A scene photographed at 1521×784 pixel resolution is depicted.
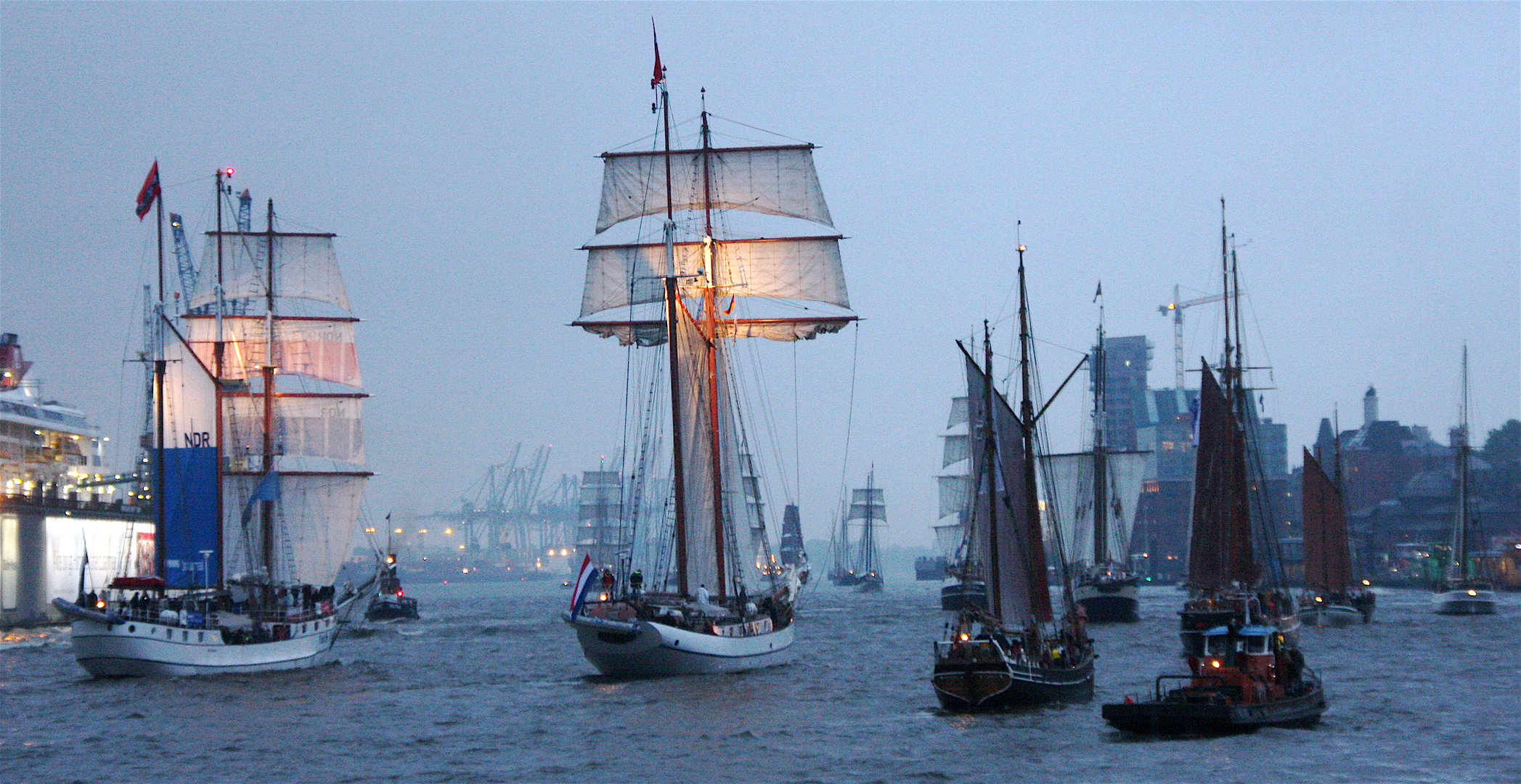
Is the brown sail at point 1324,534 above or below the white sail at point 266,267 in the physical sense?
below

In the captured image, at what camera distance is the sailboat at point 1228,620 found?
37656 millimetres

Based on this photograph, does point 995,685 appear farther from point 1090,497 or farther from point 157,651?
point 1090,497

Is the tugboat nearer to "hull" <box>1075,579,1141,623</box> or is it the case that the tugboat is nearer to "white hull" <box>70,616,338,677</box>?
"hull" <box>1075,579,1141,623</box>

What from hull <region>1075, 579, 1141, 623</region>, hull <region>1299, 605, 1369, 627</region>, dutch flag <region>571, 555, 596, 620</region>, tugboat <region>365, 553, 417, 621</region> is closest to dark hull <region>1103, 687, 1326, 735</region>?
dutch flag <region>571, 555, 596, 620</region>

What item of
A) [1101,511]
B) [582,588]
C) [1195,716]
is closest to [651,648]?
[582,588]

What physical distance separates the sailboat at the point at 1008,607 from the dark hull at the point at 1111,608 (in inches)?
2109

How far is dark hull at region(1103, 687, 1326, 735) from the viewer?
122 ft

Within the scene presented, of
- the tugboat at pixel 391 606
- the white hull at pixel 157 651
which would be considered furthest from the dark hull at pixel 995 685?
the tugboat at pixel 391 606

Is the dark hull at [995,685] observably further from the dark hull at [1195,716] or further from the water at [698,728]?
the dark hull at [1195,716]

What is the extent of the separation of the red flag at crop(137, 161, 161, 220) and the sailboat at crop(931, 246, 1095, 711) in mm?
39592

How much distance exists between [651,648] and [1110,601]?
54464mm

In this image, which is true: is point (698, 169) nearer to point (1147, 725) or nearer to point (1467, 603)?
point (1147, 725)

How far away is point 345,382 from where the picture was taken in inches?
3492

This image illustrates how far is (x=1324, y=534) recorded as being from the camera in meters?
97.2
